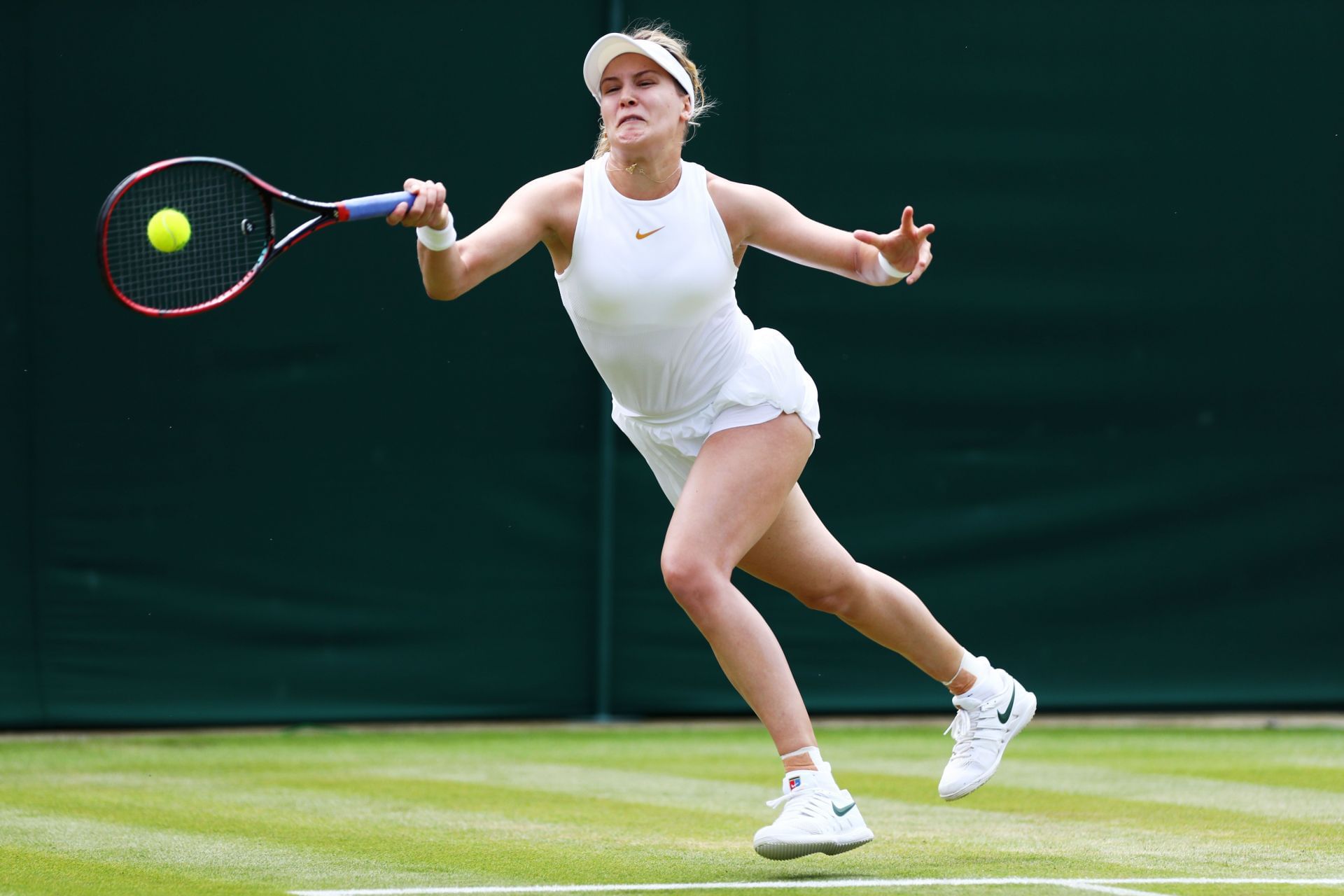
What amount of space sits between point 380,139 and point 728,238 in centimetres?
379

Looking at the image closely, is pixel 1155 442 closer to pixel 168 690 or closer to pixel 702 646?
pixel 702 646

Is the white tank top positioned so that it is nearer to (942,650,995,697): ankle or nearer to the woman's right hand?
the woman's right hand

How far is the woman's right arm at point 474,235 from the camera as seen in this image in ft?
11.5

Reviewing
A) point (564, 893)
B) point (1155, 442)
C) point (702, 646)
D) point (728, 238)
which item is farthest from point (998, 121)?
point (564, 893)

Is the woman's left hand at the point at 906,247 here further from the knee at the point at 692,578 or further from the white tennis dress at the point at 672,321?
the knee at the point at 692,578

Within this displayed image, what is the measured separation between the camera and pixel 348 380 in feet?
24.1

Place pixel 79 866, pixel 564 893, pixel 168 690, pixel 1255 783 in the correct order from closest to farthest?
pixel 564 893
pixel 79 866
pixel 1255 783
pixel 168 690

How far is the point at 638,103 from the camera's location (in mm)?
3795

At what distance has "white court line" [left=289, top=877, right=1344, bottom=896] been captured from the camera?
3.39 m

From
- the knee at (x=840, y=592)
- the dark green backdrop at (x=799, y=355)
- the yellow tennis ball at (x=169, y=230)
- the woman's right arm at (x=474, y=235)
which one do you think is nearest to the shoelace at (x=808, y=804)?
the knee at (x=840, y=592)

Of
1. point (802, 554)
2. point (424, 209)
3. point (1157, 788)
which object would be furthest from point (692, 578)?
point (1157, 788)

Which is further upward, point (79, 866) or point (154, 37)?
point (154, 37)

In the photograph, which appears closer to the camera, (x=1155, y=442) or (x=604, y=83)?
(x=604, y=83)

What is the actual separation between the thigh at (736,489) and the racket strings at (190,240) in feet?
3.38
